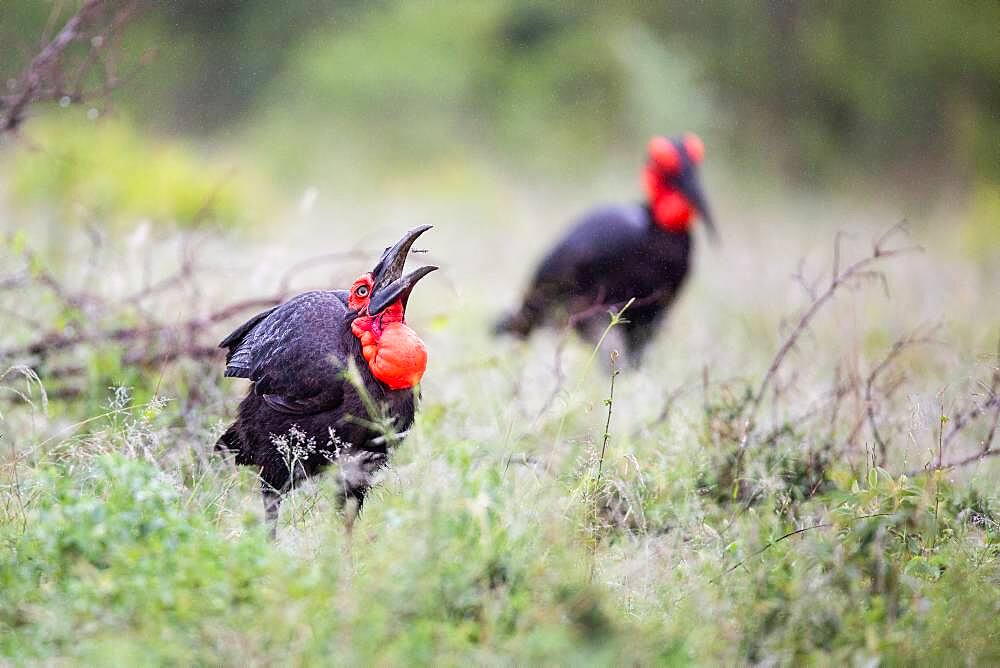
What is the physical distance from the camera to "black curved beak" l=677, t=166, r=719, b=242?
18.1 feet

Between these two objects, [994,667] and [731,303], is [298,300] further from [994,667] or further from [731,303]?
[731,303]

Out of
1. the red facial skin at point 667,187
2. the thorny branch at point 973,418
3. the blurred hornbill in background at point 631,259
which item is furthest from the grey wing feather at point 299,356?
the red facial skin at point 667,187

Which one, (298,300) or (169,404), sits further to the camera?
(169,404)

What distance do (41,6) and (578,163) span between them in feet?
20.2

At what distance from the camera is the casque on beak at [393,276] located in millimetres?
2891

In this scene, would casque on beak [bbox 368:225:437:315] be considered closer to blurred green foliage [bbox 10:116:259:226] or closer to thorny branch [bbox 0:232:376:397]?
thorny branch [bbox 0:232:376:397]

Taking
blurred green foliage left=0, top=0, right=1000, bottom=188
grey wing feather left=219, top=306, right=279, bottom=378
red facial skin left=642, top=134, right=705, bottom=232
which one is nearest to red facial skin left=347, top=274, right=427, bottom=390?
grey wing feather left=219, top=306, right=279, bottom=378

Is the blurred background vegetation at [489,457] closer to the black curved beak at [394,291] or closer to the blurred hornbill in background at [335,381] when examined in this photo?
the blurred hornbill in background at [335,381]

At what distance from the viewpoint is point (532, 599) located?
2.37 metres

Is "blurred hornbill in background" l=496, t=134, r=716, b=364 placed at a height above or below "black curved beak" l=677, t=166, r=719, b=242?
below

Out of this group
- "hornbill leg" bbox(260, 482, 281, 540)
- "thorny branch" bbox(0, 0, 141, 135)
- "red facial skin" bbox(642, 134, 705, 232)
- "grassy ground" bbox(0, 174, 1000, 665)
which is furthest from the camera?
"red facial skin" bbox(642, 134, 705, 232)

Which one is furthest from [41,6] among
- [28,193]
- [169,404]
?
[169,404]

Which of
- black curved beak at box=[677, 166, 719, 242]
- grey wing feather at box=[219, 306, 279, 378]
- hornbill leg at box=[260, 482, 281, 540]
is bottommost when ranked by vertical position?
hornbill leg at box=[260, 482, 281, 540]

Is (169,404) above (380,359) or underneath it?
underneath
